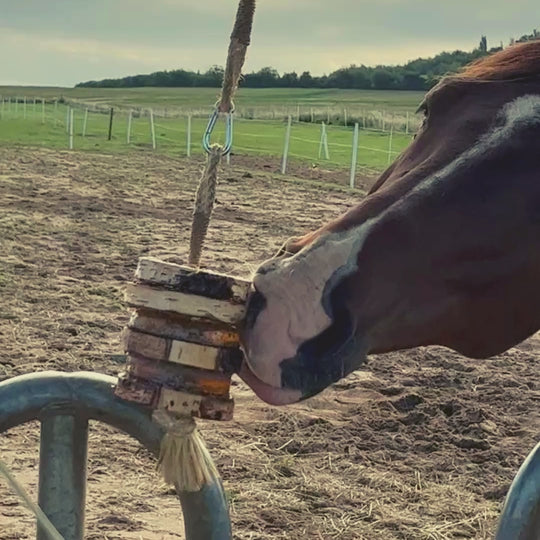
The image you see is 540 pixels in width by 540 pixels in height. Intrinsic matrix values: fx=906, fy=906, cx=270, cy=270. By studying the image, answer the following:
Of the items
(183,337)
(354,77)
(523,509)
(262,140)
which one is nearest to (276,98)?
(354,77)

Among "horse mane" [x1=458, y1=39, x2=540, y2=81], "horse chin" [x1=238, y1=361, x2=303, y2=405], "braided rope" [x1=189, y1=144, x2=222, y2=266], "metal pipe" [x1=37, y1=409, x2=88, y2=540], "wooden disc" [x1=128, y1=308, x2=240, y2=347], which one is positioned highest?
"horse mane" [x1=458, y1=39, x2=540, y2=81]

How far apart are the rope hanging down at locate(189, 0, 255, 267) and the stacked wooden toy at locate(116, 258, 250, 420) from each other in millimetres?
161

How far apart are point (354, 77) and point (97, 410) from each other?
34.1 m

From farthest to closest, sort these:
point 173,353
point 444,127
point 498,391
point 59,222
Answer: point 59,222 < point 498,391 < point 444,127 < point 173,353

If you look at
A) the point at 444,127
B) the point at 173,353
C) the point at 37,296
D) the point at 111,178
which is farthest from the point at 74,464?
the point at 111,178

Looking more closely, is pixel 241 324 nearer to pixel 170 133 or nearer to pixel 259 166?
pixel 259 166

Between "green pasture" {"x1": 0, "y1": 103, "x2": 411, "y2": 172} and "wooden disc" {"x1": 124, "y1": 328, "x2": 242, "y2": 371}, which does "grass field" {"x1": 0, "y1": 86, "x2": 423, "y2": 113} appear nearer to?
"green pasture" {"x1": 0, "y1": 103, "x2": 411, "y2": 172}

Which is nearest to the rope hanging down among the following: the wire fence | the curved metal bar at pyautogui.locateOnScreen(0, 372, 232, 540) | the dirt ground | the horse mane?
the curved metal bar at pyautogui.locateOnScreen(0, 372, 232, 540)

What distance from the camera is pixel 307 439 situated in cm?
433

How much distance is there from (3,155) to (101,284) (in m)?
12.8

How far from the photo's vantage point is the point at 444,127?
1892 mm

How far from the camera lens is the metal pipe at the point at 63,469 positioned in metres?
2.07

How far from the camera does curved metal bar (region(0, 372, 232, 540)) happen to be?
1944 mm

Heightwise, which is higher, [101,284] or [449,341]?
[449,341]
